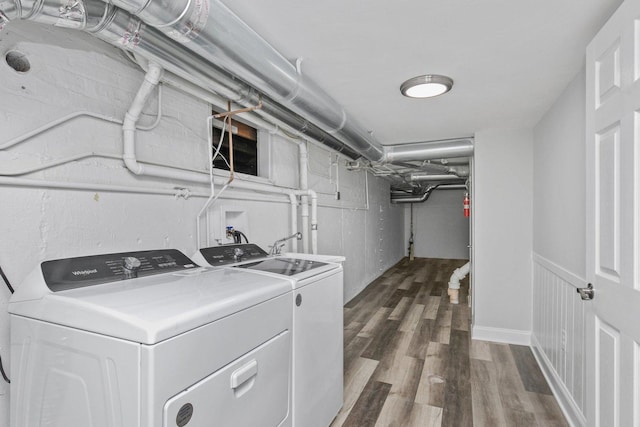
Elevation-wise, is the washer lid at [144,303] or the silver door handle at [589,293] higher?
the washer lid at [144,303]

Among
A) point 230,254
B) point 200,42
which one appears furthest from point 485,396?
point 200,42

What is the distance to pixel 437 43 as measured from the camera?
1599 mm

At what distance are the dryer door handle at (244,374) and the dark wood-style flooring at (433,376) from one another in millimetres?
1057

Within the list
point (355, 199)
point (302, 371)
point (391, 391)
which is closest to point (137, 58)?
point (302, 371)

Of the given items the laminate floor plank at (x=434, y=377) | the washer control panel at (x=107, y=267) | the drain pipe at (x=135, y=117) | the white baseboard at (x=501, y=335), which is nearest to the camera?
the washer control panel at (x=107, y=267)

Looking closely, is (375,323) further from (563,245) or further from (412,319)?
(563,245)

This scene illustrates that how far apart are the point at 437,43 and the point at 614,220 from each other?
1.10 metres

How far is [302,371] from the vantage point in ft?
4.94

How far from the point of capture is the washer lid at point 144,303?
0.83 meters

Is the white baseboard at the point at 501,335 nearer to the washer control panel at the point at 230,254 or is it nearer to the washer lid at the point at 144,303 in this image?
the washer control panel at the point at 230,254

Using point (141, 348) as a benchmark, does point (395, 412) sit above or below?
below

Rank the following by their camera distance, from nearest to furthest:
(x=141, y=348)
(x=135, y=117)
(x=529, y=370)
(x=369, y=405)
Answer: (x=141, y=348) < (x=135, y=117) < (x=369, y=405) < (x=529, y=370)

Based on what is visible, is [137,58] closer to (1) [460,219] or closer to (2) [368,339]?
(2) [368,339]

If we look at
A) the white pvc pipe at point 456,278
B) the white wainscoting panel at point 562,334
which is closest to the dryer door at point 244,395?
the white wainscoting panel at point 562,334
